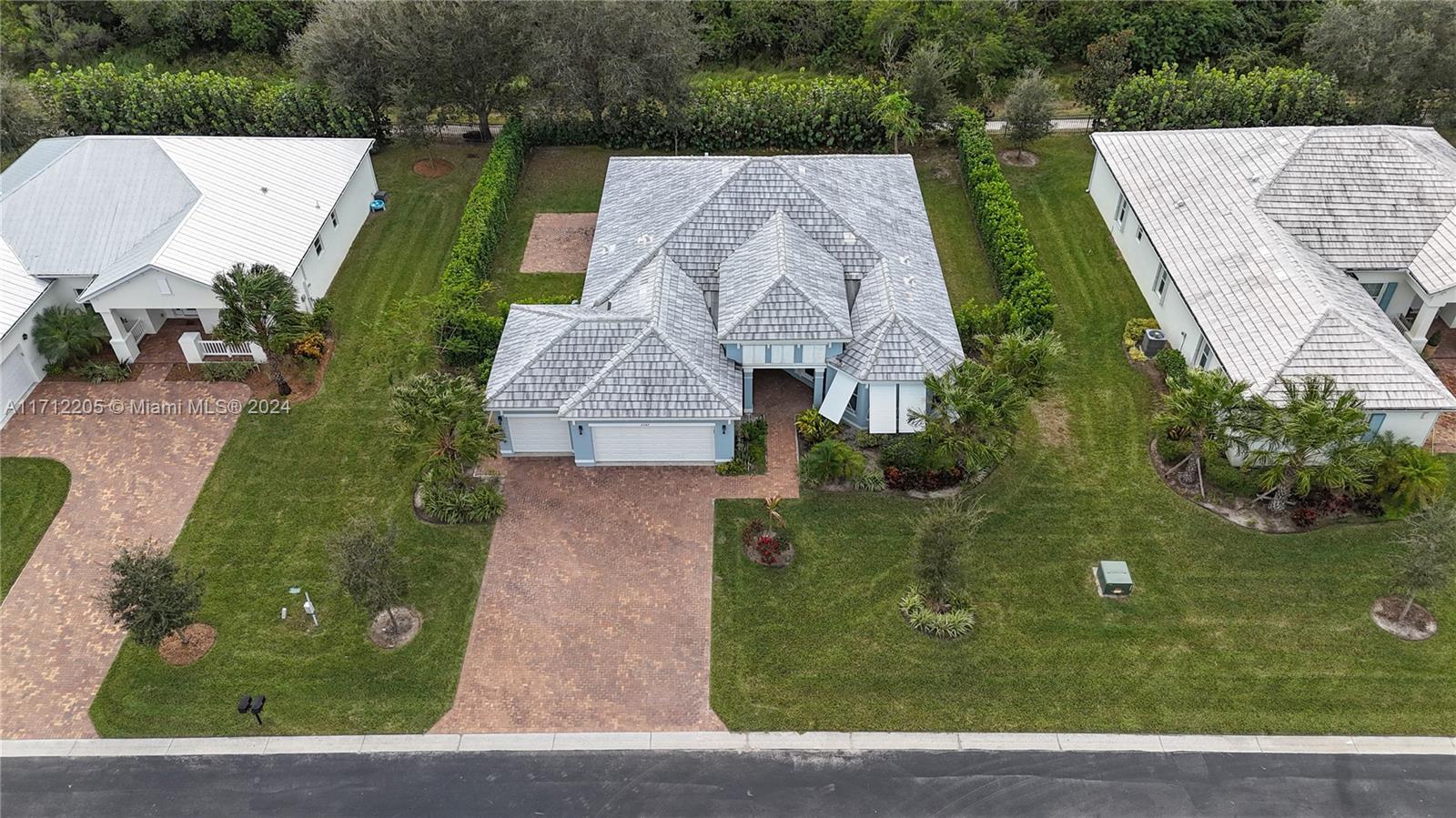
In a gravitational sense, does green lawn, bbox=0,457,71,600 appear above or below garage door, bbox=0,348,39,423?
below

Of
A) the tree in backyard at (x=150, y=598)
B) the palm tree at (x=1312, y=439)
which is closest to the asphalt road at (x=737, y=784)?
the tree in backyard at (x=150, y=598)

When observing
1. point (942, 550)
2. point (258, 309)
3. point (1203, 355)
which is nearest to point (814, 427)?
point (942, 550)

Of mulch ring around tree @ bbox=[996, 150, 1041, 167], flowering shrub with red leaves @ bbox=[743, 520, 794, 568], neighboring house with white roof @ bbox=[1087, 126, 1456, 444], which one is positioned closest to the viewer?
flowering shrub with red leaves @ bbox=[743, 520, 794, 568]

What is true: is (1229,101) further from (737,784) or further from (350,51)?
(350,51)

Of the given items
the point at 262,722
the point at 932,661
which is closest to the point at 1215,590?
the point at 932,661

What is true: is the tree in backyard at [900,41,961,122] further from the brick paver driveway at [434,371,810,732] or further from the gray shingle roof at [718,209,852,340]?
the brick paver driveway at [434,371,810,732]

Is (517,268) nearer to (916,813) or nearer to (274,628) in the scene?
(274,628)

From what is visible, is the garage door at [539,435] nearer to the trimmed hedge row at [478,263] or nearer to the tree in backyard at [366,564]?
the trimmed hedge row at [478,263]

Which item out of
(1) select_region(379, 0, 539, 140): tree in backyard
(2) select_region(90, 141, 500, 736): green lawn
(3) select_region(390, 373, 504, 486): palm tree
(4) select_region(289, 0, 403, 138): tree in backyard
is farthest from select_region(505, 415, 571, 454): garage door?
(4) select_region(289, 0, 403, 138): tree in backyard
